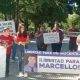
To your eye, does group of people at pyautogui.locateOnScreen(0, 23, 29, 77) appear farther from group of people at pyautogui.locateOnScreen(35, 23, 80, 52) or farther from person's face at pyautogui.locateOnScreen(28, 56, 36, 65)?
group of people at pyautogui.locateOnScreen(35, 23, 80, 52)

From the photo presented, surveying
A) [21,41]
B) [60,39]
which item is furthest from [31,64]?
[60,39]

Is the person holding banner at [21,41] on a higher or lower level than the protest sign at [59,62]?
higher

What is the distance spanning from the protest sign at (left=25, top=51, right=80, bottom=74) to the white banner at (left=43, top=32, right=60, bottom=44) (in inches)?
124

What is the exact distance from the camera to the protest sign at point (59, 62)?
12156 millimetres

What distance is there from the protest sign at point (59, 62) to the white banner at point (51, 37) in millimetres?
3154

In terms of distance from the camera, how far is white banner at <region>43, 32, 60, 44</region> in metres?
15.4

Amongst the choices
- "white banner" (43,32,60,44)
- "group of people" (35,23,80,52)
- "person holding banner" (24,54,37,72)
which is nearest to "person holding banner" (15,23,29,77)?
"person holding banner" (24,54,37,72)

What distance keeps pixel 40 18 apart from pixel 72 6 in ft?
18.6

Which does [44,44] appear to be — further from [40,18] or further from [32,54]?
[40,18]

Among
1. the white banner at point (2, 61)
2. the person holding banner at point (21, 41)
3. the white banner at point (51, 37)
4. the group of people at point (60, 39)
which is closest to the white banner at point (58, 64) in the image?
the person holding banner at point (21, 41)

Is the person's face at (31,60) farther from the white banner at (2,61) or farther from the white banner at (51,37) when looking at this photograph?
the white banner at (51,37)

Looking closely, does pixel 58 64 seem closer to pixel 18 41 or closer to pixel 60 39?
pixel 18 41

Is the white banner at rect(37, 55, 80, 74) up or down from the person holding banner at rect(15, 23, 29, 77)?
down

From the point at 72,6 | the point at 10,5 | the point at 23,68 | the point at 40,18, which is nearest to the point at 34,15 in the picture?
the point at 40,18
